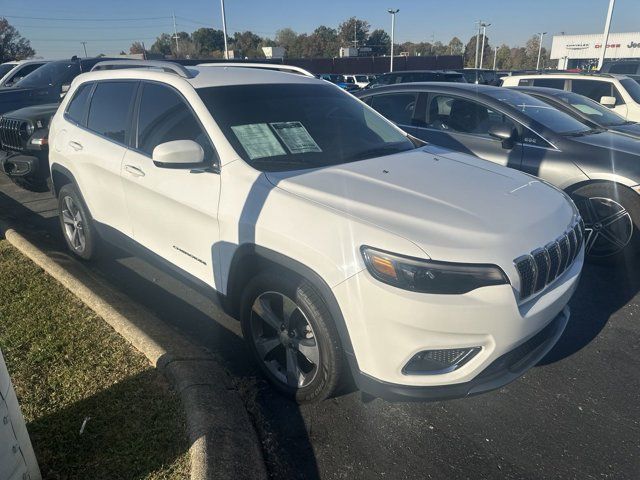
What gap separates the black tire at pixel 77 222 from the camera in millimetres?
4527

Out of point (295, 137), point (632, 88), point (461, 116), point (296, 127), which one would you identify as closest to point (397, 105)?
point (461, 116)

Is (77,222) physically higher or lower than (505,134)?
lower

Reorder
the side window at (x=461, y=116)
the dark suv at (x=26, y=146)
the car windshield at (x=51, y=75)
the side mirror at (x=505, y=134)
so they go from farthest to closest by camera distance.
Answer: the car windshield at (x=51, y=75), the dark suv at (x=26, y=146), the side window at (x=461, y=116), the side mirror at (x=505, y=134)

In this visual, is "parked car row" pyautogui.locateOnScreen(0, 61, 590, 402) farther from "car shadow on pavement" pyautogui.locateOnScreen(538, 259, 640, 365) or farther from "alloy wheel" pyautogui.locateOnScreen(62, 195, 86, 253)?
"car shadow on pavement" pyautogui.locateOnScreen(538, 259, 640, 365)

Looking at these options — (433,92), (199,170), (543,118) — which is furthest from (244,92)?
(543,118)

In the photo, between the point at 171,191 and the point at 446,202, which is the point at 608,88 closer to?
Answer: the point at 446,202

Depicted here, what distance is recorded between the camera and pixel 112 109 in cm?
412

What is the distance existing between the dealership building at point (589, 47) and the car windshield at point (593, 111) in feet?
169

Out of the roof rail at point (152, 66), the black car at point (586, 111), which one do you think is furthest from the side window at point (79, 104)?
the black car at point (586, 111)

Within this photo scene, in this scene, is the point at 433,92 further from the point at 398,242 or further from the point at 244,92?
the point at 398,242

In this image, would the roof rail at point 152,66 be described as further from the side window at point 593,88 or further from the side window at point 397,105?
the side window at point 593,88

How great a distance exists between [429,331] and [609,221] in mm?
3272

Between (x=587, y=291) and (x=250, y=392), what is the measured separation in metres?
3.07

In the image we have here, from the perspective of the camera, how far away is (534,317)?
8.04 ft
